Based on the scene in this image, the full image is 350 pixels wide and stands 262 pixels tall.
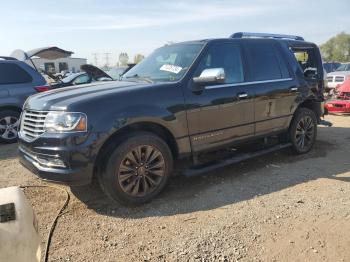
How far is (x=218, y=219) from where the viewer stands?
13.3ft

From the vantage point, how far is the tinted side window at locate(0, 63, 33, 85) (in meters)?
8.19

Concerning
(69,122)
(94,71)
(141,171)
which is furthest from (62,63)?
(69,122)

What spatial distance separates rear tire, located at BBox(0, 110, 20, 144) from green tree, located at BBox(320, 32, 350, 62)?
71.6 metres

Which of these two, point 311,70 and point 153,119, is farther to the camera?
point 311,70

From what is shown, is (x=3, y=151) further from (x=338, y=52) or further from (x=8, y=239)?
(x=338, y=52)

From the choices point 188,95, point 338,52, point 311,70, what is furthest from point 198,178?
point 338,52

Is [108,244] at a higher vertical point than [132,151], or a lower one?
lower

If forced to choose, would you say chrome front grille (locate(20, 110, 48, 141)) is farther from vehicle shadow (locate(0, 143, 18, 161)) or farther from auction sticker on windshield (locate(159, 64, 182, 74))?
vehicle shadow (locate(0, 143, 18, 161))

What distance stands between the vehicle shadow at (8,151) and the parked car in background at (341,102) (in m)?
8.08

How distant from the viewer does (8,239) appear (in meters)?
1.74

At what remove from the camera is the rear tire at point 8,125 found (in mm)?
8109

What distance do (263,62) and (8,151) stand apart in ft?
16.4

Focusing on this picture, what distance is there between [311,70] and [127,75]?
10.7 feet

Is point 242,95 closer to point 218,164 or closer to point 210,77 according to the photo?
point 210,77
